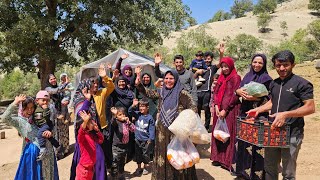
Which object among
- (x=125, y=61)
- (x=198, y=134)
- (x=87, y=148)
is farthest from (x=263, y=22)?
(x=87, y=148)

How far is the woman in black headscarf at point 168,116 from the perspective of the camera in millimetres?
3627

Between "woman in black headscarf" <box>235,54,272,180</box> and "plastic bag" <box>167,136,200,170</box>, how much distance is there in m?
0.91

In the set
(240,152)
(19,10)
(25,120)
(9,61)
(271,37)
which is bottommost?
(240,152)

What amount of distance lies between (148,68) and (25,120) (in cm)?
646

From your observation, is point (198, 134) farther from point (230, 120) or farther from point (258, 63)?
point (258, 63)

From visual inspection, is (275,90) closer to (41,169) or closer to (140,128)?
(140,128)

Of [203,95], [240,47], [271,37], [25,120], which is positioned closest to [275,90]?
[25,120]

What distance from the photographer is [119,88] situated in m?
4.55

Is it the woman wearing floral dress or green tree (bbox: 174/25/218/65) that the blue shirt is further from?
green tree (bbox: 174/25/218/65)

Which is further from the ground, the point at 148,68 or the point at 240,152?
the point at 148,68

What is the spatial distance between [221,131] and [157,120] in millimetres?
1018

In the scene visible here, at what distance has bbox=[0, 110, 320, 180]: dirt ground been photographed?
452 centimetres

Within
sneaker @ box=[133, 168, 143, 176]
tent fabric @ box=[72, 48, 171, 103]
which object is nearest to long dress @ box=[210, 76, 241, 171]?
sneaker @ box=[133, 168, 143, 176]

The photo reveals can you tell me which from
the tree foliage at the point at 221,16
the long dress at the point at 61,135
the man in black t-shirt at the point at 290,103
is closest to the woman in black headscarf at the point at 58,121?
the long dress at the point at 61,135
